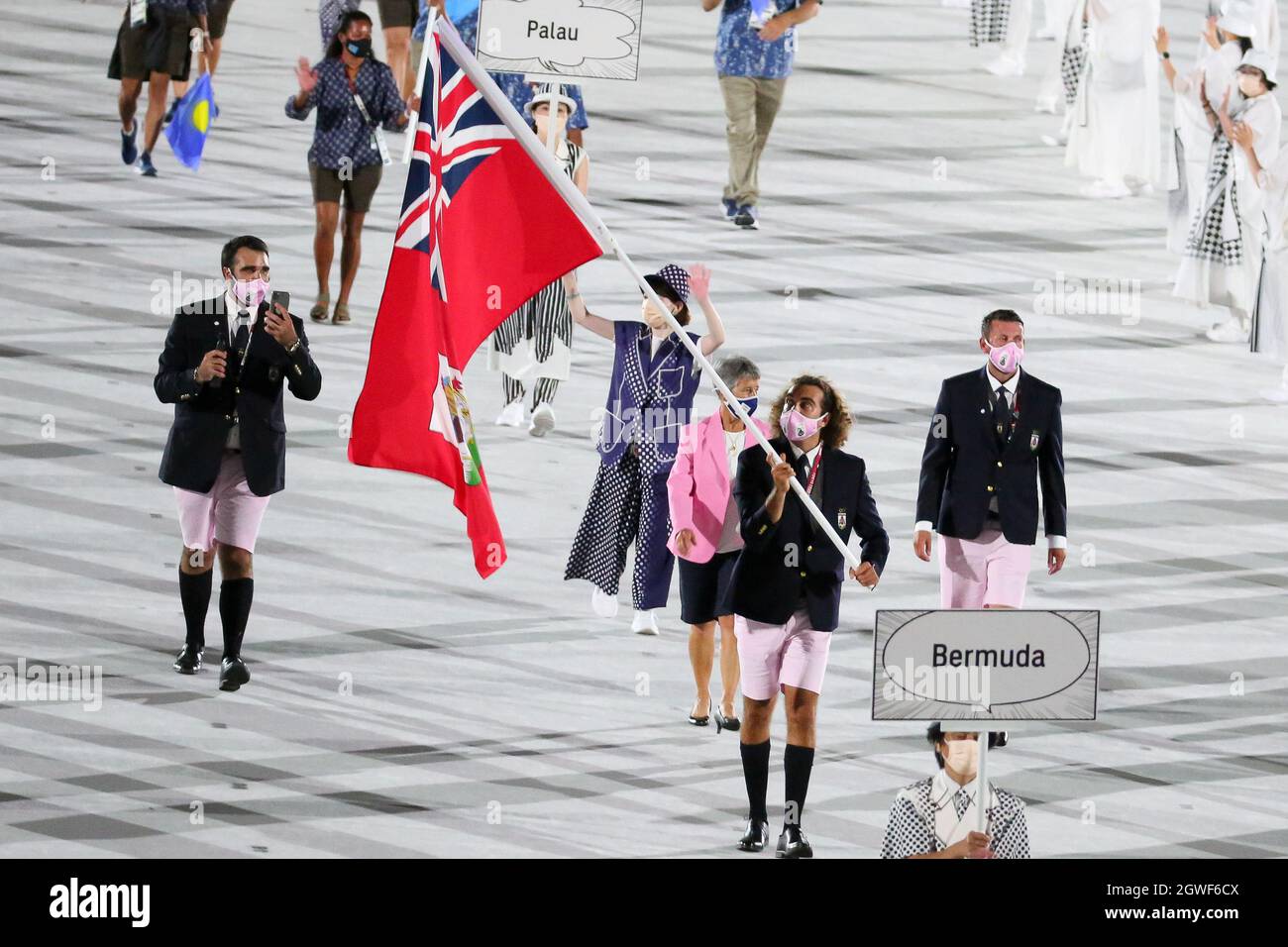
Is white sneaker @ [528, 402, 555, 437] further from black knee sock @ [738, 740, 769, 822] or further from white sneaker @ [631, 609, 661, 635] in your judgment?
black knee sock @ [738, 740, 769, 822]

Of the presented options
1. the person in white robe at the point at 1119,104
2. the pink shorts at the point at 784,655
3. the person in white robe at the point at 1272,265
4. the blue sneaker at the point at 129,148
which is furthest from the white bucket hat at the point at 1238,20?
the pink shorts at the point at 784,655

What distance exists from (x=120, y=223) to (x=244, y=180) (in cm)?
151

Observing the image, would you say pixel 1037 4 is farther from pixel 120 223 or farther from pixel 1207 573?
pixel 1207 573

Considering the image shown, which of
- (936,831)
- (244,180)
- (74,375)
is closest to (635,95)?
(244,180)

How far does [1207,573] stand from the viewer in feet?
41.7

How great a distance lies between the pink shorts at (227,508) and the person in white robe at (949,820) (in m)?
3.77

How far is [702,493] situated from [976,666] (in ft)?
9.13

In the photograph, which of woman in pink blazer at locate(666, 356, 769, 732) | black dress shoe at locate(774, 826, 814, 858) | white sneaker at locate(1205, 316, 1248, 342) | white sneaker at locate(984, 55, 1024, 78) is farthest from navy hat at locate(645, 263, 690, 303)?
white sneaker at locate(984, 55, 1024, 78)

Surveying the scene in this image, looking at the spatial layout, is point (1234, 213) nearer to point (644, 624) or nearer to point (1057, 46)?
point (1057, 46)

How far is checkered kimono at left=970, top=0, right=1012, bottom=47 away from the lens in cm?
2361

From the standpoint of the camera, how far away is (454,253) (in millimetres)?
8883

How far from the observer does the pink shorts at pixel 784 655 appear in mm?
9164

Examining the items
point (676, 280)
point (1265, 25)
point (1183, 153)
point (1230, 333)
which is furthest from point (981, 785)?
point (1183, 153)

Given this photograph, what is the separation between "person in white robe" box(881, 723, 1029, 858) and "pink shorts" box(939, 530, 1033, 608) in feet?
7.99
